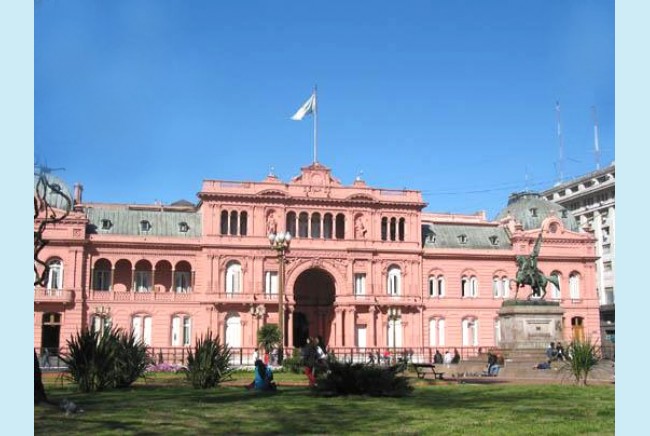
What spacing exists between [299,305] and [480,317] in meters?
15.9

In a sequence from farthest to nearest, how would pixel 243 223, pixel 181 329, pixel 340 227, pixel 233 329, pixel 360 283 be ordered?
1. pixel 340 227
2. pixel 360 283
3. pixel 243 223
4. pixel 233 329
5. pixel 181 329

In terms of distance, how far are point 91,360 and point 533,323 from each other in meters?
25.4

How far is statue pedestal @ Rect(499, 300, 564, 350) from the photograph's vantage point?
4000 centimetres

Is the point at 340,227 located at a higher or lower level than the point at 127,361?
higher

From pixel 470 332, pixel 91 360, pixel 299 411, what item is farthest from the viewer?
pixel 470 332

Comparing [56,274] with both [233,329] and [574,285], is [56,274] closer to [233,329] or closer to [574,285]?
[233,329]

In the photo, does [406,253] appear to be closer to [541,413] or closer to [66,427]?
[541,413]

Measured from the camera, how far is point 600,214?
84.7m

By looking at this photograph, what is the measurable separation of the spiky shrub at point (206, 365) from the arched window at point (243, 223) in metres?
40.5

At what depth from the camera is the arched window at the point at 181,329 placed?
61.8 meters

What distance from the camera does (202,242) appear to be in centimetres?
6303

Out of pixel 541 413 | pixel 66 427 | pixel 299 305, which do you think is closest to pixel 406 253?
pixel 299 305

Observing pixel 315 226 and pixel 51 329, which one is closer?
pixel 51 329

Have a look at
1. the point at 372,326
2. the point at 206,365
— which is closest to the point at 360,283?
the point at 372,326
